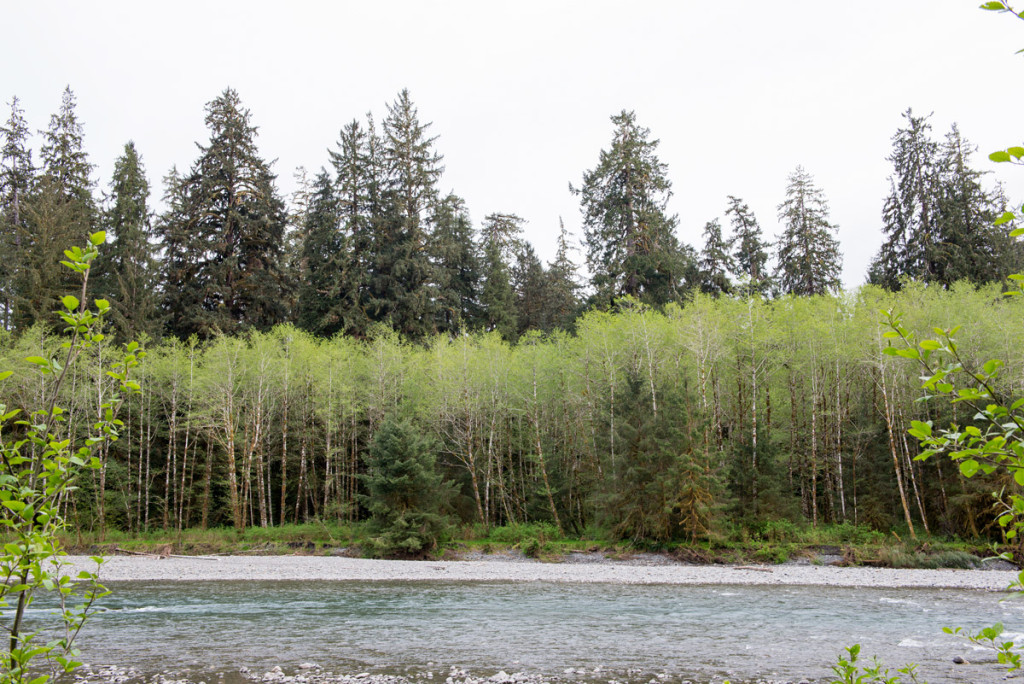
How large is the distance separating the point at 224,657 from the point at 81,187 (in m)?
41.6

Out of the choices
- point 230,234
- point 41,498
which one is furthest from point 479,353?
point 41,498

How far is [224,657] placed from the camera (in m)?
9.81

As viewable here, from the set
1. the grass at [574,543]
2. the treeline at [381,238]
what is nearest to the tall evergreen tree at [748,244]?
the treeline at [381,238]

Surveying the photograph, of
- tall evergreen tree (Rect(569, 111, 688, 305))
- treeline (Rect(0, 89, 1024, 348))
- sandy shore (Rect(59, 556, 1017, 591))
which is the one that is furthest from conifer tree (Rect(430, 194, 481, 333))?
sandy shore (Rect(59, 556, 1017, 591))

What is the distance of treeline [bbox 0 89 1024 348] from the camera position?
37750 millimetres

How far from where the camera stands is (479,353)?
3022cm

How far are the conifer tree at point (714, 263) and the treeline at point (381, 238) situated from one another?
0.09 m

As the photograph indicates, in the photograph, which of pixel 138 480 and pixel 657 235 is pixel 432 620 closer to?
pixel 138 480

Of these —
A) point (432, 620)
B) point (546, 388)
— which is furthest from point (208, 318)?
point (432, 620)

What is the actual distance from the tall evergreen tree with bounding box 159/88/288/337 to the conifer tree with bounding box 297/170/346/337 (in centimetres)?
195

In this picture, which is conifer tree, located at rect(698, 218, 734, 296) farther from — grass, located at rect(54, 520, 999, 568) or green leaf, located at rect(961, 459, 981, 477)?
green leaf, located at rect(961, 459, 981, 477)

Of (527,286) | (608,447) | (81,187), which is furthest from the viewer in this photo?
(527,286)

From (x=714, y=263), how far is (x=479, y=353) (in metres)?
20.9

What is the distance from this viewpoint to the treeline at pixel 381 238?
124 feet
